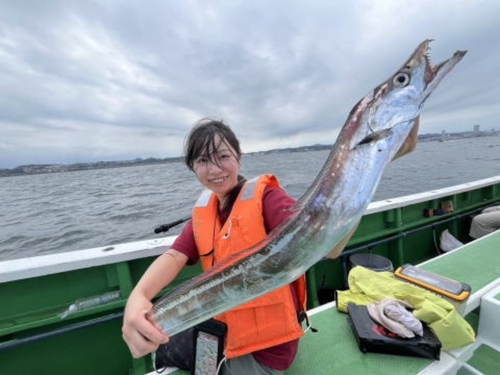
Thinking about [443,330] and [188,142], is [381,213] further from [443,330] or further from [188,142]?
Result: [188,142]

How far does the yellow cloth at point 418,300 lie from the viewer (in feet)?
6.87

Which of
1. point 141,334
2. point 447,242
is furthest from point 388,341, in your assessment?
point 447,242

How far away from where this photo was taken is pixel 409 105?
3.55 ft

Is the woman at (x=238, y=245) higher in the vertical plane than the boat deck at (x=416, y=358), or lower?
higher

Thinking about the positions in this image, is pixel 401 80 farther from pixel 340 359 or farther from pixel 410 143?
pixel 340 359

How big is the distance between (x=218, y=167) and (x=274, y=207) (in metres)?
0.46

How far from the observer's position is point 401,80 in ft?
3.63

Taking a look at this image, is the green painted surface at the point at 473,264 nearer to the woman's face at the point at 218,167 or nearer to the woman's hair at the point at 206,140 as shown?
the woman's face at the point at 218,167

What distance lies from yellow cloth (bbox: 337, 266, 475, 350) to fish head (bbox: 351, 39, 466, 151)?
184 cm

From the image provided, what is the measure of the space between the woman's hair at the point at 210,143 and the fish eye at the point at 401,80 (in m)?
1.08

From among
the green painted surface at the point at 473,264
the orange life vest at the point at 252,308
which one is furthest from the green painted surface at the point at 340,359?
the green painted surface at the point at 473,264

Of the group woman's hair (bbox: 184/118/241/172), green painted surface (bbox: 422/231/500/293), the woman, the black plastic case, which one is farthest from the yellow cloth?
woman's hair (bbox: 184/118/241/172)

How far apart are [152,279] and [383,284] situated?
223 cm

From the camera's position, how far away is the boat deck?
6.80 feet
